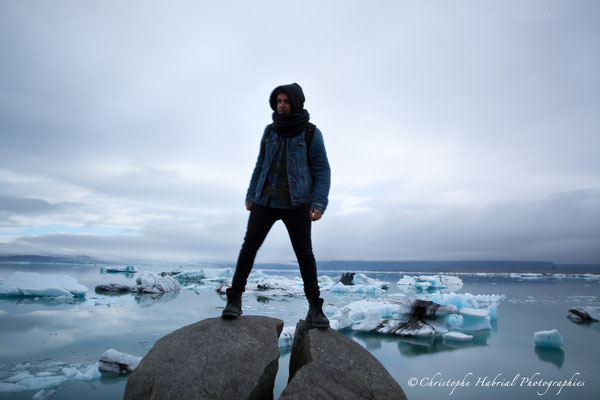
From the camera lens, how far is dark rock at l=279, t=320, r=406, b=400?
6.39 feet

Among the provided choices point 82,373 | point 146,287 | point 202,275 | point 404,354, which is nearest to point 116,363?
point 82,373

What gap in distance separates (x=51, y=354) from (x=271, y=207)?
3.52 metres

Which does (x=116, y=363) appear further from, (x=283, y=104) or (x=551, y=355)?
(x=551, y=355)

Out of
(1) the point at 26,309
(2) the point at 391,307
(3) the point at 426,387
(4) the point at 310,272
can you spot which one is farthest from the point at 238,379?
(1) the point at 26,309

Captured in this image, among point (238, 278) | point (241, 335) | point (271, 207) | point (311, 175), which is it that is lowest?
point (241, 335)

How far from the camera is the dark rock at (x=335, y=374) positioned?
195 cm

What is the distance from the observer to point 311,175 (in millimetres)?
2611

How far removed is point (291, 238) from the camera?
251 cm

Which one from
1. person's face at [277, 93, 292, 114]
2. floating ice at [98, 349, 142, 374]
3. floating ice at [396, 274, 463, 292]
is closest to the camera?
person's face at [277, 93, 292, 114]

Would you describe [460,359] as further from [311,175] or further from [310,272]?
[311,175]

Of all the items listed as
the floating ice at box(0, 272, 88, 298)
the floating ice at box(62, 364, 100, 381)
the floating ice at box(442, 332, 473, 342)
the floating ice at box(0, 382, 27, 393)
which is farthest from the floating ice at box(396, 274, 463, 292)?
the floating ice at box(0, 382, 27, 393)

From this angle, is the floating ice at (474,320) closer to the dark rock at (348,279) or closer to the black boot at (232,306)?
the black boot at (232,306)

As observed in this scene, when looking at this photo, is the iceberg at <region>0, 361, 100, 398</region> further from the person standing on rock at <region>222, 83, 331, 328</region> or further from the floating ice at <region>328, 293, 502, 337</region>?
the floating ice at <region>328, 293, 502, 337</region>

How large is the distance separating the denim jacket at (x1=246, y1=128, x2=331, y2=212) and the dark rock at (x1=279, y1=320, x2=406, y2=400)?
102 centimetres
